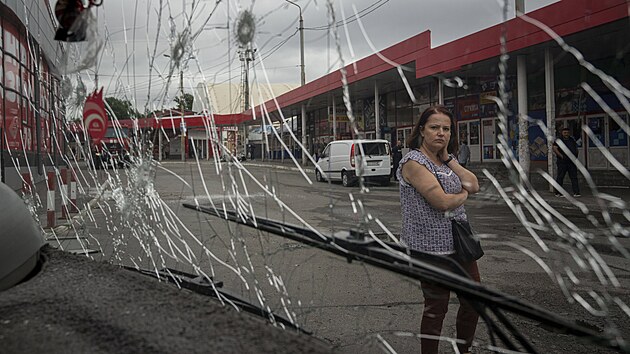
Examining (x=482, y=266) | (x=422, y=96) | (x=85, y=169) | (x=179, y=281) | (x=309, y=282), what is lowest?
(x=482, y=266)

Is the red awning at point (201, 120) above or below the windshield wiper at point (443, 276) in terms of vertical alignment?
above

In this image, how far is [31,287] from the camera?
4.94 ft

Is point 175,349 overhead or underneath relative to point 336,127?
underneath

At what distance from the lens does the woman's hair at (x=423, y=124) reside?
2.33 m

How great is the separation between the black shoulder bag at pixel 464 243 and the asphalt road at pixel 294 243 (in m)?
0.12

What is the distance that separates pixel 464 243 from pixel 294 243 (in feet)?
3.26

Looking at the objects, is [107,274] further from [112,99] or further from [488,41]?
[488,41]

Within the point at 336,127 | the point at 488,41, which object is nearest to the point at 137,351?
the point at 336,127

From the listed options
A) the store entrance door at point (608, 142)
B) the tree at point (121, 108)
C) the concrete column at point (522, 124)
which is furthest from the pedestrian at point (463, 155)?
the tree at point (121, 108)

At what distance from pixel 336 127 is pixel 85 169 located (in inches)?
61.1

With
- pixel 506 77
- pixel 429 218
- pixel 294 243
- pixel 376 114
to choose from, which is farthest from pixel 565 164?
pixel 294 243

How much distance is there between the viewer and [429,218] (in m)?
2.36

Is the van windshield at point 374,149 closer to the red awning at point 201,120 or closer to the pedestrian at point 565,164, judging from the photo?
the red awning at point 201,120

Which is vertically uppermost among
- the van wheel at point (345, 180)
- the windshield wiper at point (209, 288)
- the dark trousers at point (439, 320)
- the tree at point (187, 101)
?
the tree at point (187, 101)
